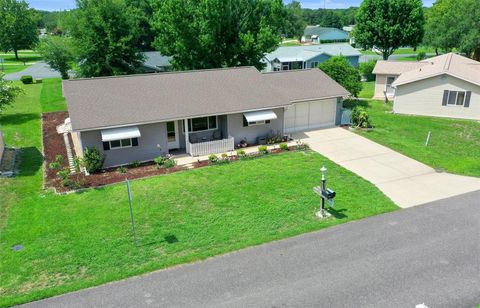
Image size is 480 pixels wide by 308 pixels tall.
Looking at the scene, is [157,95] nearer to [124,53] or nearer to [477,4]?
[124,53]

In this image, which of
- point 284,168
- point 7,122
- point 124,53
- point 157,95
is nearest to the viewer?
point 284,168

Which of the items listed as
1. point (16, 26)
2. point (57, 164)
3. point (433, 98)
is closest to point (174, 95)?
point (57, 164)

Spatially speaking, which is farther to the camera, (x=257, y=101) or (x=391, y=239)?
(x=257, y=101)

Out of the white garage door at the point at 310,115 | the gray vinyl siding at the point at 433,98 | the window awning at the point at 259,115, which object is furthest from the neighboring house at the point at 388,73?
the window awning at the point at 259,115

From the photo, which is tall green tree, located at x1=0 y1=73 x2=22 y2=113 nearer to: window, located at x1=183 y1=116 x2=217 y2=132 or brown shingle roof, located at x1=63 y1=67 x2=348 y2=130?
brown shingle roof, located at x1=63 y1=67 x2=348 y2=130

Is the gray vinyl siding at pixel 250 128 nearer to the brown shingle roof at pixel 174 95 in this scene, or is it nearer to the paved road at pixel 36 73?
the brown shingle roof at pixel 174 95

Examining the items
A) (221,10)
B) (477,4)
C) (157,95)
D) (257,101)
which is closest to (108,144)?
(157,95)

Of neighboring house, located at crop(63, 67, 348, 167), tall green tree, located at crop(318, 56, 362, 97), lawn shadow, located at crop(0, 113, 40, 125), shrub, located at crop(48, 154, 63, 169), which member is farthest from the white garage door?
lawn shadow, located at crop(0, 113, 40, 125)
